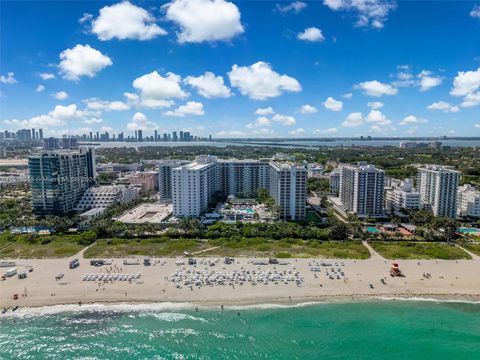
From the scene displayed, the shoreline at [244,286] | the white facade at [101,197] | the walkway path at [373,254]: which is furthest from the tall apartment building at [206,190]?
the shoreline at [244,286]

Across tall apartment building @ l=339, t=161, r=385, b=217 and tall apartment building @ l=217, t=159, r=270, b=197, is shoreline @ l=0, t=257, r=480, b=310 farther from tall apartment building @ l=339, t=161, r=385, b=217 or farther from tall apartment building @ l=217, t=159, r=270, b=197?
tall apartment building @ l=217, t=159, r=270, b=197

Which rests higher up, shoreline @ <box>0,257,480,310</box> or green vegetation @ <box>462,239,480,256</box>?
green vegetation @ <box>462,239,480,256</box>

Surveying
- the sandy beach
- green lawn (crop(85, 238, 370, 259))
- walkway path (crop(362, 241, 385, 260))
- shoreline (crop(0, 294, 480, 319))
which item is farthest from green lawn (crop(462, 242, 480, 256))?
green lawn (crop(85, 238, 370, 259))

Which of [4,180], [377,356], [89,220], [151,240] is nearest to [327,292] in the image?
[377,356]

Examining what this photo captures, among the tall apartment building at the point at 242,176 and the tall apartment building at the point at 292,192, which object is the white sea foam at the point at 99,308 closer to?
the tall apartment building at the point at 292,192

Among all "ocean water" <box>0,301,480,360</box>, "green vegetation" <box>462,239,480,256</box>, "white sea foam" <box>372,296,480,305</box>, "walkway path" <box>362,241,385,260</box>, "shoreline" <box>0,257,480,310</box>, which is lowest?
Answer: "ocean water" <box>0,301,480,360</box>

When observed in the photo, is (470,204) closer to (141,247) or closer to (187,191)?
(187,191)

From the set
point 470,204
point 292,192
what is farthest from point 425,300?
point 470,204
